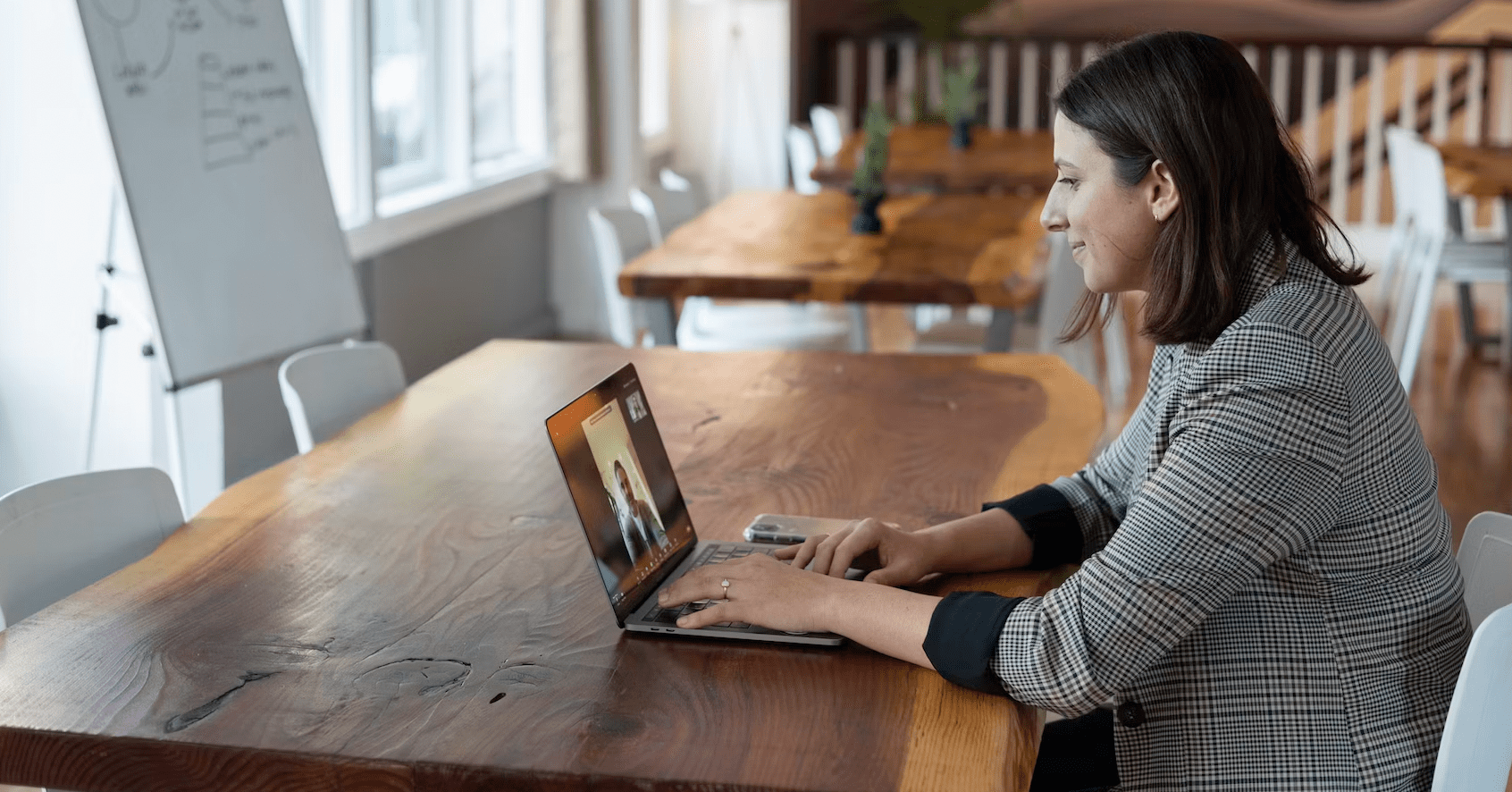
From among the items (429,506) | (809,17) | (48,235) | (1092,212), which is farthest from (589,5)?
(1092,212)

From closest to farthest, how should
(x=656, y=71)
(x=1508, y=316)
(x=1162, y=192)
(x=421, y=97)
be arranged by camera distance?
(x=1162, y=192) < (x=421, y=97) < (x=1508, y=316) < (x=656, y=71)

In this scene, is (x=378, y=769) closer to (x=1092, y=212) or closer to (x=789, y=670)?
(x=789, y=670)

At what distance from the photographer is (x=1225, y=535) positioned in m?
1.19

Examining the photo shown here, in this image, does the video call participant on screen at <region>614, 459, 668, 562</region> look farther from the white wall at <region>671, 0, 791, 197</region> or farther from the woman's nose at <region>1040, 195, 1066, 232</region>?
the white wall at <region>671, 0, 791, 197</region>

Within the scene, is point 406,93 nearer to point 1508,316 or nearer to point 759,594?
point 759,594

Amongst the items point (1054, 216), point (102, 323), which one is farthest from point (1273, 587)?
point (102, 323)

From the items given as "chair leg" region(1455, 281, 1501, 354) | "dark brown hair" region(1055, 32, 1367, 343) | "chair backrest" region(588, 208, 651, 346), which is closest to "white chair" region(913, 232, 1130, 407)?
"chair backrest" region(588, 208, 651, 346)

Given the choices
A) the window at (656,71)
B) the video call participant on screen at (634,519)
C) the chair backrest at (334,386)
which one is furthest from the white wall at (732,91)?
the video call participant on screen at (634,519)

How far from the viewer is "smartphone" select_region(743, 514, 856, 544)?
1.61 metres

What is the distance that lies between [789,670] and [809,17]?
291 inches

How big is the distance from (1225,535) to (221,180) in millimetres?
2465

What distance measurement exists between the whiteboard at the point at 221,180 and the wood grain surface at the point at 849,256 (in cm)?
77

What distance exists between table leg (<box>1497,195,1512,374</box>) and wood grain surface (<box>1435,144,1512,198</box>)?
0.06 m

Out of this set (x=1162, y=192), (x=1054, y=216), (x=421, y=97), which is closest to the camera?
(x=1162, y=192)
